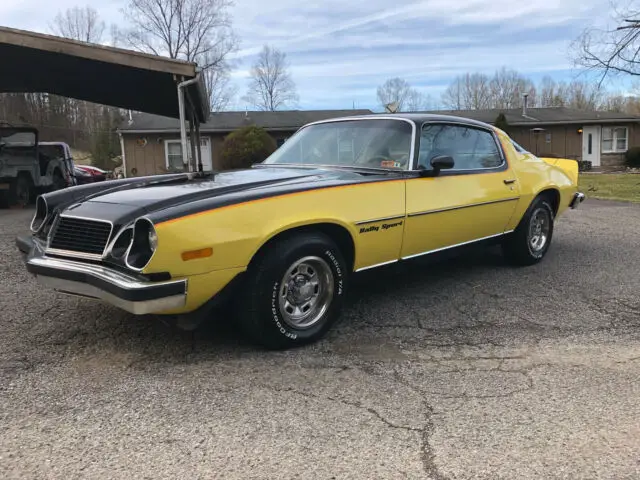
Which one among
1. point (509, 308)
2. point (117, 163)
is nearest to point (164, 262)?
point (509, 308)

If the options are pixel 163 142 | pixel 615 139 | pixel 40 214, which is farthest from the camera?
pixel 615 139

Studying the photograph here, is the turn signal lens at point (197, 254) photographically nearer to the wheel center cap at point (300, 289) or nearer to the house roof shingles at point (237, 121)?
the wheel center cap at point (300, 289)

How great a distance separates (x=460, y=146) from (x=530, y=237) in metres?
1.51

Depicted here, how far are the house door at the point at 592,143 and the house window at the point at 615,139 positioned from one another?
445 mm

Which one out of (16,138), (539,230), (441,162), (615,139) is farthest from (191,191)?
(615,139)

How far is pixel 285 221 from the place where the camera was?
3.42m

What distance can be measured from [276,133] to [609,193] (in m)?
17.7

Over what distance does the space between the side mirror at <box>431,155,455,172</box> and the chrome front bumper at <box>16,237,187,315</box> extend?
2.30 meters

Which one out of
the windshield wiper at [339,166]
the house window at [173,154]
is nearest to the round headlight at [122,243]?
the windshield wiper at [339,166]

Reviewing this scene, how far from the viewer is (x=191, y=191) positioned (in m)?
3.53

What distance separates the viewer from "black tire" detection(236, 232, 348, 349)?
3363mm

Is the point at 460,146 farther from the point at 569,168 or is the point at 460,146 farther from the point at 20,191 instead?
the point at 20,191

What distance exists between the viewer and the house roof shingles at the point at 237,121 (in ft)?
85.5

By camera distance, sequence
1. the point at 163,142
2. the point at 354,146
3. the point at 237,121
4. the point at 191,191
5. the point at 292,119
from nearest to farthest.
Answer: the point at 191,191 → the point at 354,146 → the point at 163,142 → the point at 237,121 → the point at 292,119
